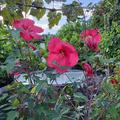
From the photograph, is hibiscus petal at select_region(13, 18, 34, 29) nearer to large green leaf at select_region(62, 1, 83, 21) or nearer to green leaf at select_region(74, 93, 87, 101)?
large green leaf at select_region(62, 1, 83, 21)

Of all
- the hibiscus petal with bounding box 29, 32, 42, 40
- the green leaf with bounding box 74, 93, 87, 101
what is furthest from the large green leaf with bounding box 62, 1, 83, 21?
the green leaf with bounding box 74, 93, 87, 101

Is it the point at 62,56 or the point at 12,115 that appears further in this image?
the point at 12,115

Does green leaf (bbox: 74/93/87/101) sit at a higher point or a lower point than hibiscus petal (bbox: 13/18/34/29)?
lower

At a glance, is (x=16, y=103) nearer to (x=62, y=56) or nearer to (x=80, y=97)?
(x=80, y=97)

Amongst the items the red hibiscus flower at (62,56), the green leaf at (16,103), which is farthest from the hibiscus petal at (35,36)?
the green leaf at (16,103)

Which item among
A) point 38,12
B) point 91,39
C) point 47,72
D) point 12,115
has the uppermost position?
point 38,12

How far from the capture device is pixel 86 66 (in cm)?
159

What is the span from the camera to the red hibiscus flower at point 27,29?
1411 millimetres

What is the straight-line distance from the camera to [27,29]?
1.46 meters

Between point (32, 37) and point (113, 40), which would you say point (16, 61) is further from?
point (113, 40)

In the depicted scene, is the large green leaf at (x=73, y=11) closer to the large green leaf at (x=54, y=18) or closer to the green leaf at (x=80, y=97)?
the large green leaf at (x=54, y=18)

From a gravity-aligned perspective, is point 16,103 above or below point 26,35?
below

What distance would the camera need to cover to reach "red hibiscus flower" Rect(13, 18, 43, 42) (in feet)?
4.63

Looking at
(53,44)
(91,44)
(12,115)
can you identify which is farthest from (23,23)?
(12,115)
